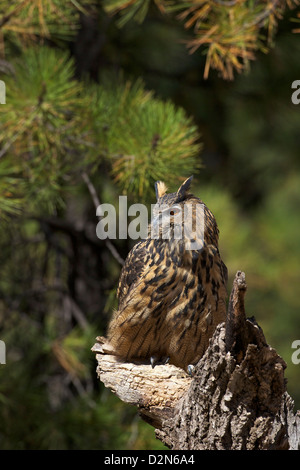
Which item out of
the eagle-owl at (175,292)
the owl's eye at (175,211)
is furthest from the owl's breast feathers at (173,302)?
the owl's eye at (175,211)

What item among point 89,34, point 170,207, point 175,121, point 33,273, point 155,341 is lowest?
point 155,341

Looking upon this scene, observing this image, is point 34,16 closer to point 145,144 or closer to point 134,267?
point 145,144

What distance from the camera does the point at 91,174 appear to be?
11.8 feet

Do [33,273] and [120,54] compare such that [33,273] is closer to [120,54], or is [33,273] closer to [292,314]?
[120,54]

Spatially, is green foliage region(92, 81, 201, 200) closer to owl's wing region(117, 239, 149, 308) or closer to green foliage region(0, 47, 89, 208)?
green foliage region(0, 47, 89, 208)

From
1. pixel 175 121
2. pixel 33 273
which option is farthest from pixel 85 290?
pixel 175 121

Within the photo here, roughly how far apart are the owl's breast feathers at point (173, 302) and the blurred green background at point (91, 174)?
0.70 m

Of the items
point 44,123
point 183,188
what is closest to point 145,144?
point 44,123

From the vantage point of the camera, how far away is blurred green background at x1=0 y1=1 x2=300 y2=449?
10.5 feet

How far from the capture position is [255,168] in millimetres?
6438

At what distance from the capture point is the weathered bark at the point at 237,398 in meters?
1.82

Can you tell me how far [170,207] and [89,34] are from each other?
2.31 metres

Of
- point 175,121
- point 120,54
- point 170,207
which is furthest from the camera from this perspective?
point 120,54

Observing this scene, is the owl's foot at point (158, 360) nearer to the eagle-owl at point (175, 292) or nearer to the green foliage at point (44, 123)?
the eagle-owl at point (175, 292)
